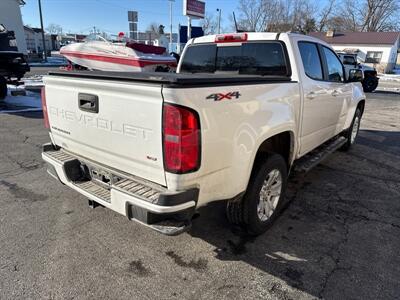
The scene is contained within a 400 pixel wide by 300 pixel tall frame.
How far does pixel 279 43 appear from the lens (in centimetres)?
370

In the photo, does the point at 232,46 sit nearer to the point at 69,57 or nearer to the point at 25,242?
the point at 25,242

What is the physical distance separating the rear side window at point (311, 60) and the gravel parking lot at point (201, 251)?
1.62 meters

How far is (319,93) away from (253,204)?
1.96 m

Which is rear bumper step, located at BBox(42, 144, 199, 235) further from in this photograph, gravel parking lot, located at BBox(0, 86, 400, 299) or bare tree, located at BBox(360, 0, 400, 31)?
bare tree, located at BBox(360, 0, 400, 31)

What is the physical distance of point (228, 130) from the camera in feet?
8.00

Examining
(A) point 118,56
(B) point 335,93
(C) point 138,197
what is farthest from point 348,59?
(C) point 138,197

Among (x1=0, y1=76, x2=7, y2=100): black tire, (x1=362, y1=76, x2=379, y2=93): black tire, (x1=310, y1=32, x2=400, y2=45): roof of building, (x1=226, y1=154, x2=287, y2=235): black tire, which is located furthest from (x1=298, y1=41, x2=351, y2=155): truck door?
(x1=310, y1=32, x2=400, y2=45): roof of building

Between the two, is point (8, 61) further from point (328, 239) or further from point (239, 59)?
point (328, 239)

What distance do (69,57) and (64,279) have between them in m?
11.8

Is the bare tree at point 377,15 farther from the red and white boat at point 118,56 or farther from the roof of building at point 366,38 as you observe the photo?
the red and white boat at point 118,56

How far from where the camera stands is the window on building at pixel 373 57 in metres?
44.6

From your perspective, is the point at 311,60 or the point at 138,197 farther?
the point at 311,60

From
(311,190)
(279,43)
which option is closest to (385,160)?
(311,190)

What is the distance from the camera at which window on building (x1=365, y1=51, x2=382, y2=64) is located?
44.6m
